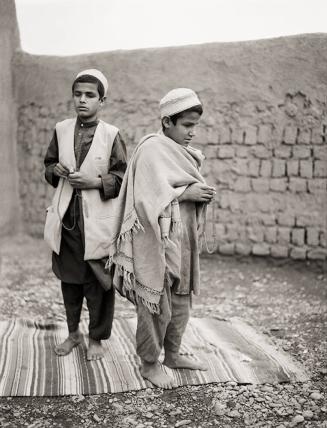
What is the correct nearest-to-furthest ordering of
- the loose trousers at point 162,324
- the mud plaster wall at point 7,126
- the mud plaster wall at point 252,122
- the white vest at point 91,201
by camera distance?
1. the loose trousers at point 162,324
2. the white vest at point 91,201
3. the mud plaster wall at point 252,122
4. the mud plaster wall at point 7,126

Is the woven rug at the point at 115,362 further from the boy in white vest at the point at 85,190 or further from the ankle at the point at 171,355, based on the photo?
the boy in white vest at the point at 85,190

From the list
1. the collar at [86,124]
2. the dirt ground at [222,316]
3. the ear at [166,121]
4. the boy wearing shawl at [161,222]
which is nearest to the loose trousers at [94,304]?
the boy wearing shawl at [161,222]

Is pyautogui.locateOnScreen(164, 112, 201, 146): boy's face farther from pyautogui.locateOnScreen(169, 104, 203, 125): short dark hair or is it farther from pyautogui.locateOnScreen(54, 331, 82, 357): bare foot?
pyautogui.locateOnScreen(54, 331, 82, 357): bare foot


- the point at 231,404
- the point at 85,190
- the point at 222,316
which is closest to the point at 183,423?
the point at 231,404

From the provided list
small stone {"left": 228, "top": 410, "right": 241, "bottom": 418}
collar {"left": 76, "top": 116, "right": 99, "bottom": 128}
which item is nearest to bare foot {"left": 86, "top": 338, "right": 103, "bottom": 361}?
small stone {"left": 228, "top": 410, "right": 241, "bottom": 418}

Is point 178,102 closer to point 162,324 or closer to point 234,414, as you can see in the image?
point 162,324

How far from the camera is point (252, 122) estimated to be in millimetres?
6059

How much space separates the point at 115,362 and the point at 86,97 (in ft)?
5.60

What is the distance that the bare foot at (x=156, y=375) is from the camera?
3111 mm

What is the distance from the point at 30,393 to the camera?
300 centimetres

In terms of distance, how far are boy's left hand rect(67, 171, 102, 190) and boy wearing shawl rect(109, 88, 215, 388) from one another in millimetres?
270

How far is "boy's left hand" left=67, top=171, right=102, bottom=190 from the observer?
3166mm

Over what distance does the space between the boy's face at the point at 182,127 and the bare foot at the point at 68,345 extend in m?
1.57

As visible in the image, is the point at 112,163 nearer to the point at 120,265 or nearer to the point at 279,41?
the point at 120,265
